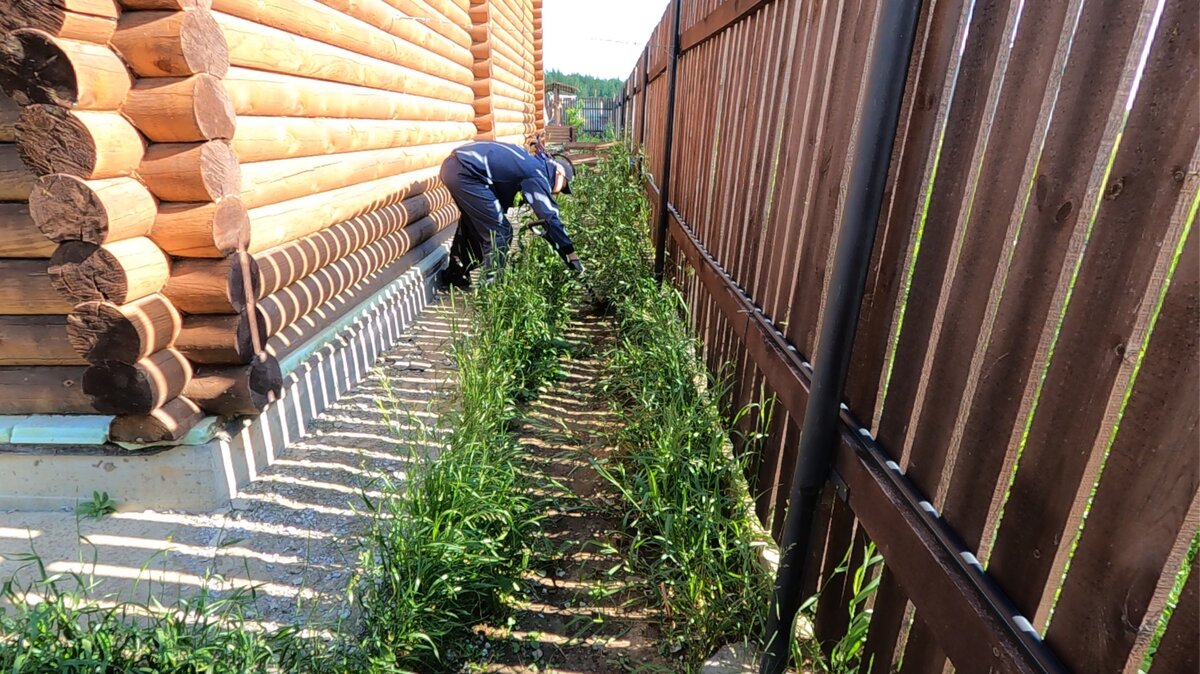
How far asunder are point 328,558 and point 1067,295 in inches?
93.6

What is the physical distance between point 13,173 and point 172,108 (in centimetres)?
68

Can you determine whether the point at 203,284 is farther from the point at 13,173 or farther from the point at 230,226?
the point at 13,173

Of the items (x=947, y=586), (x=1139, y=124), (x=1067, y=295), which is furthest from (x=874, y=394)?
(x=1139, y=124)

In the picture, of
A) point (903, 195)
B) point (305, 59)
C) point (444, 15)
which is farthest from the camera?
point (444, 15)

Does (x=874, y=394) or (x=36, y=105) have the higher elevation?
(x=36, y=105)

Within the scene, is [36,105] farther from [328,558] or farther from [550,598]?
[550,598]

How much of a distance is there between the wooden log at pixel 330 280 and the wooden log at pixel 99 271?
23.2 inches

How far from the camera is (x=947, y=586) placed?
1.14m

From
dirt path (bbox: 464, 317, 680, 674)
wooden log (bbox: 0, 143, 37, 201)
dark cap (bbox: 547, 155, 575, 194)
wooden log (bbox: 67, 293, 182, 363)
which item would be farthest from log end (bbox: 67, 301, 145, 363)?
dark cap (bbox: 547, 155, 575, 194)

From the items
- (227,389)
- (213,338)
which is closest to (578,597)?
(227,389)

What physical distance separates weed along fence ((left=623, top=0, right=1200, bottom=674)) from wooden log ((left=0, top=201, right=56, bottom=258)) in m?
2.80

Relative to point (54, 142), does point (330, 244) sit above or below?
below

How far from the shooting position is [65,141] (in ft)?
6.66

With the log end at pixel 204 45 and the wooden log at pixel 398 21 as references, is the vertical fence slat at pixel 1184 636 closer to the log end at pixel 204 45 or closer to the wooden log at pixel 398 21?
the log end at pixel 204 45
